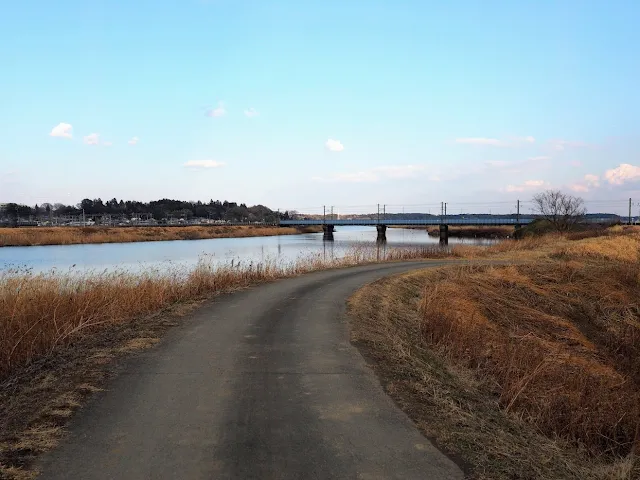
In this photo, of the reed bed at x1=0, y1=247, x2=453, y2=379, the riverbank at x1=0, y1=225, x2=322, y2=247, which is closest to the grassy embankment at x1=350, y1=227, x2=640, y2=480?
the reed bed at x1=0, y1=247, x2=453, y2=379

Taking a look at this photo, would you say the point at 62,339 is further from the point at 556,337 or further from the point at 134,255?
the point at 134,255

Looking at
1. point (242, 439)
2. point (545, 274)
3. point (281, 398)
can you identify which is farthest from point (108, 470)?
point (545, 274)

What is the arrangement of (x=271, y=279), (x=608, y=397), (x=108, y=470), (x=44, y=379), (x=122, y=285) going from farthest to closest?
1. (x=271, y=279)
2. (x=122, y=285)
3. (x=608, y=397)
4. (x=44, y=379)
5. (x=108, y=470)

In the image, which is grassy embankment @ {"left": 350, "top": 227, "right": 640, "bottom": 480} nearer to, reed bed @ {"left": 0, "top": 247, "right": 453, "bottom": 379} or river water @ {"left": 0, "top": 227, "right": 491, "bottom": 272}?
reed bed @ {"left": 0, "top": 247, "right": 453, "bottom": 379}

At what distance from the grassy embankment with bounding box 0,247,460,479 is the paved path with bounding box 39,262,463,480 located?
34 centimetres

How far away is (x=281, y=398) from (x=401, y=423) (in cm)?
167

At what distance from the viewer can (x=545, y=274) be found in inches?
931

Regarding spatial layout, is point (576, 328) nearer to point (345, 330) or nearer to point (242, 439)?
point (345, 330)

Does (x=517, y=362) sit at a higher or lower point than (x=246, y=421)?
lower

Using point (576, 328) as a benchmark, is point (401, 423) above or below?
above

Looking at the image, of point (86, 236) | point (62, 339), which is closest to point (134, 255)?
point (86, 236)

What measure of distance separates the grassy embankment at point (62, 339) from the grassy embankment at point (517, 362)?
14.2ft

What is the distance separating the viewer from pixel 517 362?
9.32 meters

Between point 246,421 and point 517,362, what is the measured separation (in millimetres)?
6233
